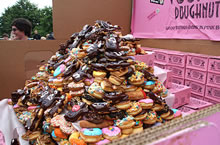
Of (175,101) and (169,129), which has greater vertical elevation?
(169,129)

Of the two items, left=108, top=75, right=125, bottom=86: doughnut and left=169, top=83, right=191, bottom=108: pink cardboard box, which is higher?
left=108, top=75, right=125, bottom=86: doughnut

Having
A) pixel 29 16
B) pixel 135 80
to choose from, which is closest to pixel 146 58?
pixel 135 80

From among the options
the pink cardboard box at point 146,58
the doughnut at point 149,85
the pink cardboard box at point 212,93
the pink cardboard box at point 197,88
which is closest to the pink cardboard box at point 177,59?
the pink cardboard box at point 197,88

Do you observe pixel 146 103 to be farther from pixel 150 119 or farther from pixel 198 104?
pixel 198 104

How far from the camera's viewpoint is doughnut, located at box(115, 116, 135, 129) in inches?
45.0

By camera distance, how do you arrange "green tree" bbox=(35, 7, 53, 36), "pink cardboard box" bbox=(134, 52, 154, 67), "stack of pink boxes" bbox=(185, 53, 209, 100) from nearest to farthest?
"pink cardboard box" bbox=(134, 52, 154, 67), "stack of pink boxes" bbox=(185, 53, 209, 100), "green tree" bbox=(35, 7, 53, 36)

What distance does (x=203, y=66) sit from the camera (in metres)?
2.71

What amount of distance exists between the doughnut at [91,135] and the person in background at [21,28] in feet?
6.62

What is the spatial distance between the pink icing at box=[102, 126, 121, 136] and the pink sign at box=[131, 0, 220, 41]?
2.40m

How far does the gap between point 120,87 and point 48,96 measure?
59cm

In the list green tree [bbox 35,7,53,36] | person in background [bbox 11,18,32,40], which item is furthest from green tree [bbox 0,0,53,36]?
person in background [bbox 11,18,32,40]

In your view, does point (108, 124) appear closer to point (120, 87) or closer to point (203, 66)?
point (120, 87)

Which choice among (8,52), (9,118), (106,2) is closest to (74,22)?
(106,2)

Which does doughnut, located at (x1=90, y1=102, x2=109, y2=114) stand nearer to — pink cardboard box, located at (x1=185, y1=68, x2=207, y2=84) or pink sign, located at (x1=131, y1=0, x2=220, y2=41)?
pink cardboard box, located at (x1=185, y1=68, x2=207, y2=84)
